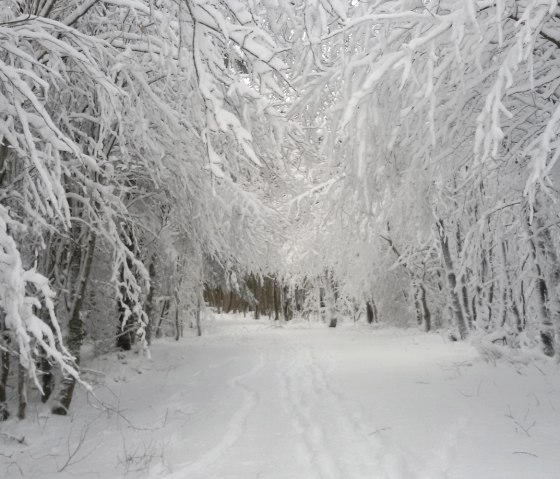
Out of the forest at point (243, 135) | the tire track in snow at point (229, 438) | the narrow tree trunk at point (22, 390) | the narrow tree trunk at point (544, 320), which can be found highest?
the forest at point (243, 135)

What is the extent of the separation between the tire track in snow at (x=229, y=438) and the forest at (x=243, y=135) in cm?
132

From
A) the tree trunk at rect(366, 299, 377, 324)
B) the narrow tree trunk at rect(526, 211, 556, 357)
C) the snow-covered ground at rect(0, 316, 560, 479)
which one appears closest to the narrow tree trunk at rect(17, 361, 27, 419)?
the snow-covered ground at rect(0, 316, 560, 479)

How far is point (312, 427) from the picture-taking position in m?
5.37

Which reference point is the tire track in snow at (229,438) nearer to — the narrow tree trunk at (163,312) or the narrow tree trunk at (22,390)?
the narrow tree trunk at (22,390)

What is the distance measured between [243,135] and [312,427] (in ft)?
12.0

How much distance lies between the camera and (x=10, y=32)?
3572 mm

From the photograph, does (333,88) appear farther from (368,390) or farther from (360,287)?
(360,287)

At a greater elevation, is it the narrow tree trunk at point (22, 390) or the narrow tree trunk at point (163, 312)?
the narrow tree trunk at point (163, 312)

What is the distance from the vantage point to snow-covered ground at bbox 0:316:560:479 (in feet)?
13.5

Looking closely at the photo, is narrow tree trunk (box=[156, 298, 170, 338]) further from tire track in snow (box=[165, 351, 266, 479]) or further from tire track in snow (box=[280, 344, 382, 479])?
tire track in snow (box=[280, 344, 382, 479])

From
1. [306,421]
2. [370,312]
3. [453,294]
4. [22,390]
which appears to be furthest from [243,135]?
[370,312]

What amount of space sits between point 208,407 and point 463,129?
486cm

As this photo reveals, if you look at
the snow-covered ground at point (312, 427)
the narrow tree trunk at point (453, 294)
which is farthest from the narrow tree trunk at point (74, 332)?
the narrow tree trunk at point (453, 294)

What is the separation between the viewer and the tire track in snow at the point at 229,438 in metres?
4.19
